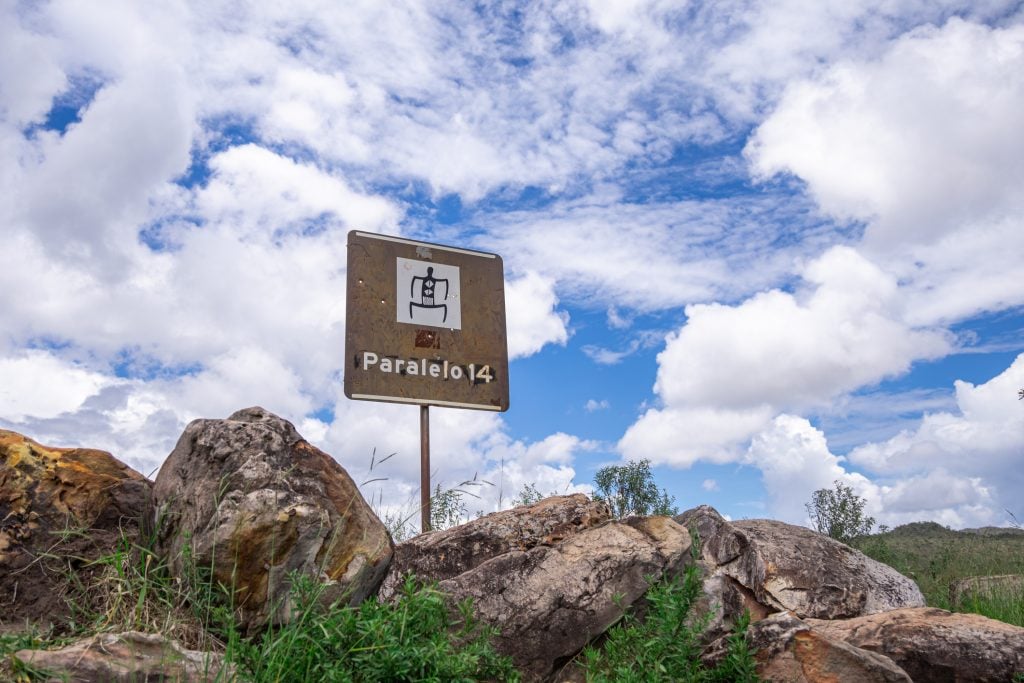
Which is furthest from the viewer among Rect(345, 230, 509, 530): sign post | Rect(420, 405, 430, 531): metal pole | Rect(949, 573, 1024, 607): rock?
Rect(345, 230, 509, 530): sign post

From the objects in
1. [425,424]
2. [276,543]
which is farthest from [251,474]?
[425,424]

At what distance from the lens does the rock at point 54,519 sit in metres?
4.84

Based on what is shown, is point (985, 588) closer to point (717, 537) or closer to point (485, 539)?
point (717, 537)

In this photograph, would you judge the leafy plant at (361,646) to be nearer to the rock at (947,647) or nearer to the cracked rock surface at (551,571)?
the cracked rock surface at (551,571)

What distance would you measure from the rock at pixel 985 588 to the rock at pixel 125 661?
785cm

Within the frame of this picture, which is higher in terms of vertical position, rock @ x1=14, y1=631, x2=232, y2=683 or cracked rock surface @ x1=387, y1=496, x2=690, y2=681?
cracked rock surface @ x1=387, y1=496, x2=690, y2=681

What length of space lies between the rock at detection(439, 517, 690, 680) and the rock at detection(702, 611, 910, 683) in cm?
75

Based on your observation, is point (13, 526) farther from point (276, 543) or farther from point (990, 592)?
point (990, 592)

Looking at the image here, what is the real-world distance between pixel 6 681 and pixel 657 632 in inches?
130

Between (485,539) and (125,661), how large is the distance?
2.77 metres

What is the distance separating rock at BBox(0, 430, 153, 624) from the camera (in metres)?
4.84

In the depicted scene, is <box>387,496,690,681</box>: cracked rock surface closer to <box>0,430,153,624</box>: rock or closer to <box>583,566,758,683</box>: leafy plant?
<box>583,566,758,683</box>: leafy plant

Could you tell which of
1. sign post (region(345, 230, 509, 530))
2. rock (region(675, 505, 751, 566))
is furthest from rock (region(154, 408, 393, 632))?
sign post (region(345, 230, 509, 530))

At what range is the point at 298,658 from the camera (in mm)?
4113
